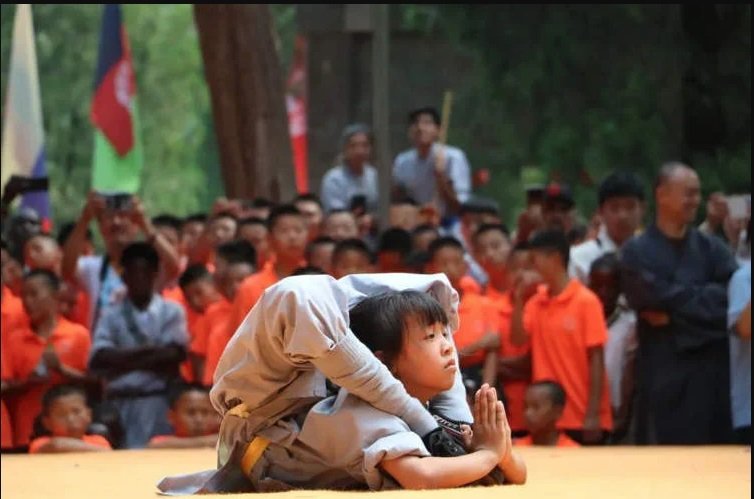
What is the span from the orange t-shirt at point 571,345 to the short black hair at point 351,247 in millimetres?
1266

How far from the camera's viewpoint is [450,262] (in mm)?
12047

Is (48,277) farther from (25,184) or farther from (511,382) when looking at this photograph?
(511,382)

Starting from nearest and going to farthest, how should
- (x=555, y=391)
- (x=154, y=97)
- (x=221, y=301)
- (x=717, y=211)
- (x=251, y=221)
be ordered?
(x=555, y=391), (x=221, y=301), (x=717, y=211), (x=251, y=221), (x=154, y=97)

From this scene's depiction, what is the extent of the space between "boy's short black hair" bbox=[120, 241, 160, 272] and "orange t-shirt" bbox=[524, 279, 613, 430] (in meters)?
2.40

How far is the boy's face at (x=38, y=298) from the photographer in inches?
467

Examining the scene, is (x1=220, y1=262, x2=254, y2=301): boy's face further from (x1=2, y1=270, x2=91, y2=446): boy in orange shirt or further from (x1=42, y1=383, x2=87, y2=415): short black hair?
(x1=42, y1=383, x2=87, y2=415): short black hair

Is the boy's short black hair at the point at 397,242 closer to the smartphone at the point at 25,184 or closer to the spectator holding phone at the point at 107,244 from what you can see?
the spectator holding phone at the point at 107,244

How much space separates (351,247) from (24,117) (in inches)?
189

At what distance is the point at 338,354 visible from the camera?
649 centimetres

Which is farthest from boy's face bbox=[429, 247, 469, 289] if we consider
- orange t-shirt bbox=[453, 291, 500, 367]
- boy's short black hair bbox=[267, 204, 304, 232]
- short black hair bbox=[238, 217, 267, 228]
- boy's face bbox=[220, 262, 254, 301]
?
short black hair bbox=[238, 217, 267, 228]

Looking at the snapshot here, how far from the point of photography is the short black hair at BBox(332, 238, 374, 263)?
12109mm

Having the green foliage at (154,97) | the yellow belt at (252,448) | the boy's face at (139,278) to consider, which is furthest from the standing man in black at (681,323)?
the green foliage at (154,97)

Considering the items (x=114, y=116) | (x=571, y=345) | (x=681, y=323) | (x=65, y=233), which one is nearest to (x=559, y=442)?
(x=571, y=345)

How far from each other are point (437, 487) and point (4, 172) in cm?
961
